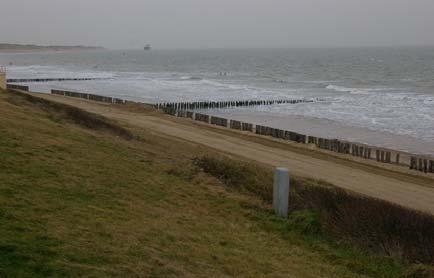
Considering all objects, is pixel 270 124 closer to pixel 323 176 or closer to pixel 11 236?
pixel 323 176

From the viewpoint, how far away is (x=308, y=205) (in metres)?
10.7

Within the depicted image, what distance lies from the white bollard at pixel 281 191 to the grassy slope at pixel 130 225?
0.32 meters

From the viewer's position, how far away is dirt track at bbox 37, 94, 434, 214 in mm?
18938

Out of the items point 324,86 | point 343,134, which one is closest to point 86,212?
point 343,134

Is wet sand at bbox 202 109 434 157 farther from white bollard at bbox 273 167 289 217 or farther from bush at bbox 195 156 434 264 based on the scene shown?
white bollard at bbox 273 167 289 217

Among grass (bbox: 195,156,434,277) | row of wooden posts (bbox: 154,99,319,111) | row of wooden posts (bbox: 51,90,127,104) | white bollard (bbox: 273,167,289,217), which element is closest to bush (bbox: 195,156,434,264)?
grass (bbox: 195,156,434,277)

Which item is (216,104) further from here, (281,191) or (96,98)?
(281,191)

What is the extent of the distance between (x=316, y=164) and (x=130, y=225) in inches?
636

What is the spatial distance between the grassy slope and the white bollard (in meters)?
0.32

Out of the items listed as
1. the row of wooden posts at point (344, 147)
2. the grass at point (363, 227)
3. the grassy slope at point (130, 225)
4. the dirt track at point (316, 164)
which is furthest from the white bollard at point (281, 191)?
the row of wooden posts at point (344, 147)

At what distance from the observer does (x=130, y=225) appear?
8.26m

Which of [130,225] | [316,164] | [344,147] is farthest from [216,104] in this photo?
[130,225]

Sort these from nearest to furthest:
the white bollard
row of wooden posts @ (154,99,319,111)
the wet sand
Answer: the white bollard → the wet sand → row of wooden posts @ (154,99,319,111)

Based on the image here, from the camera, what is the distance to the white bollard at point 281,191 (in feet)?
33.3
